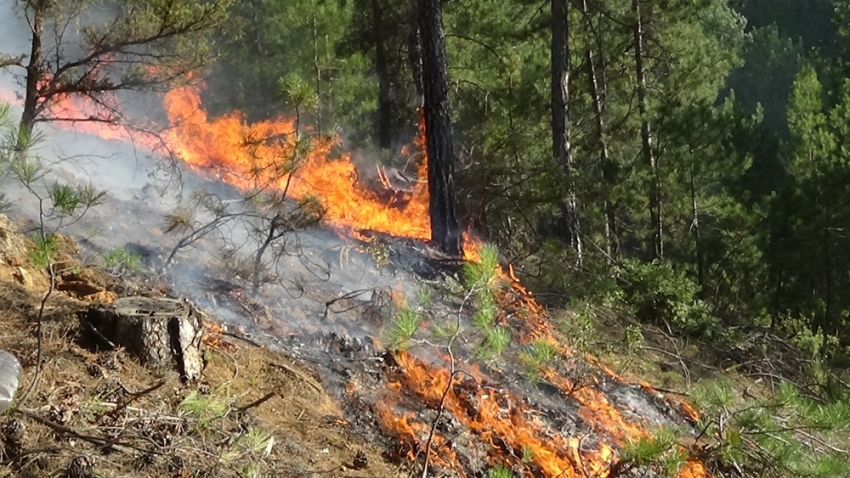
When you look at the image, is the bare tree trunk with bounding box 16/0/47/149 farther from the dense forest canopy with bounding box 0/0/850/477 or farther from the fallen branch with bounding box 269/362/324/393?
the fallen branch with bounding box 269/362/324/393

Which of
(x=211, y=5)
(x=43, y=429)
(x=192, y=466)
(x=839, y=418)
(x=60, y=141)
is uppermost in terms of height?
(x=211, y=5)

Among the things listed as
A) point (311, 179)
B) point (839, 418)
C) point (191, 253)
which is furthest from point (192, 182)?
point (839, 418)

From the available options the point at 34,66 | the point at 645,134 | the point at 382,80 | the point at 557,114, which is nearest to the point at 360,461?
the point at 34,66

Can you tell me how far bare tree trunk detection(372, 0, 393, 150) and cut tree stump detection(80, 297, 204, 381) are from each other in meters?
12.6

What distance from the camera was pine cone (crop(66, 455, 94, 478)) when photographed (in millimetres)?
3314

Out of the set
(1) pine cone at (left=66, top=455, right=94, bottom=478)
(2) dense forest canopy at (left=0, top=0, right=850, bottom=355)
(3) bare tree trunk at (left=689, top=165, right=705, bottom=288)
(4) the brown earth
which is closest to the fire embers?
(4) the brown earth

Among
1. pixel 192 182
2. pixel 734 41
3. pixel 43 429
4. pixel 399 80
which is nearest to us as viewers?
pixel 43 429

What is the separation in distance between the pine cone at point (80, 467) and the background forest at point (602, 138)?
6.82 metres

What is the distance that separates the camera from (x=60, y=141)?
33.7 ft

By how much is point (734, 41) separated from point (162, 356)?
39035mm

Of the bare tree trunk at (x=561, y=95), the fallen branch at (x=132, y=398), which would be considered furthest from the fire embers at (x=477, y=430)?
the bare tree trunk at (x=561, y=95)

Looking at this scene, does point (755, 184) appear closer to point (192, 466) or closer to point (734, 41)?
point (734, 41)

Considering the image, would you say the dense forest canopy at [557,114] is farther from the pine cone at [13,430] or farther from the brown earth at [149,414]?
the pine cone at [13,430]

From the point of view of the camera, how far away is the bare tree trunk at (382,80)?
16453 mm
